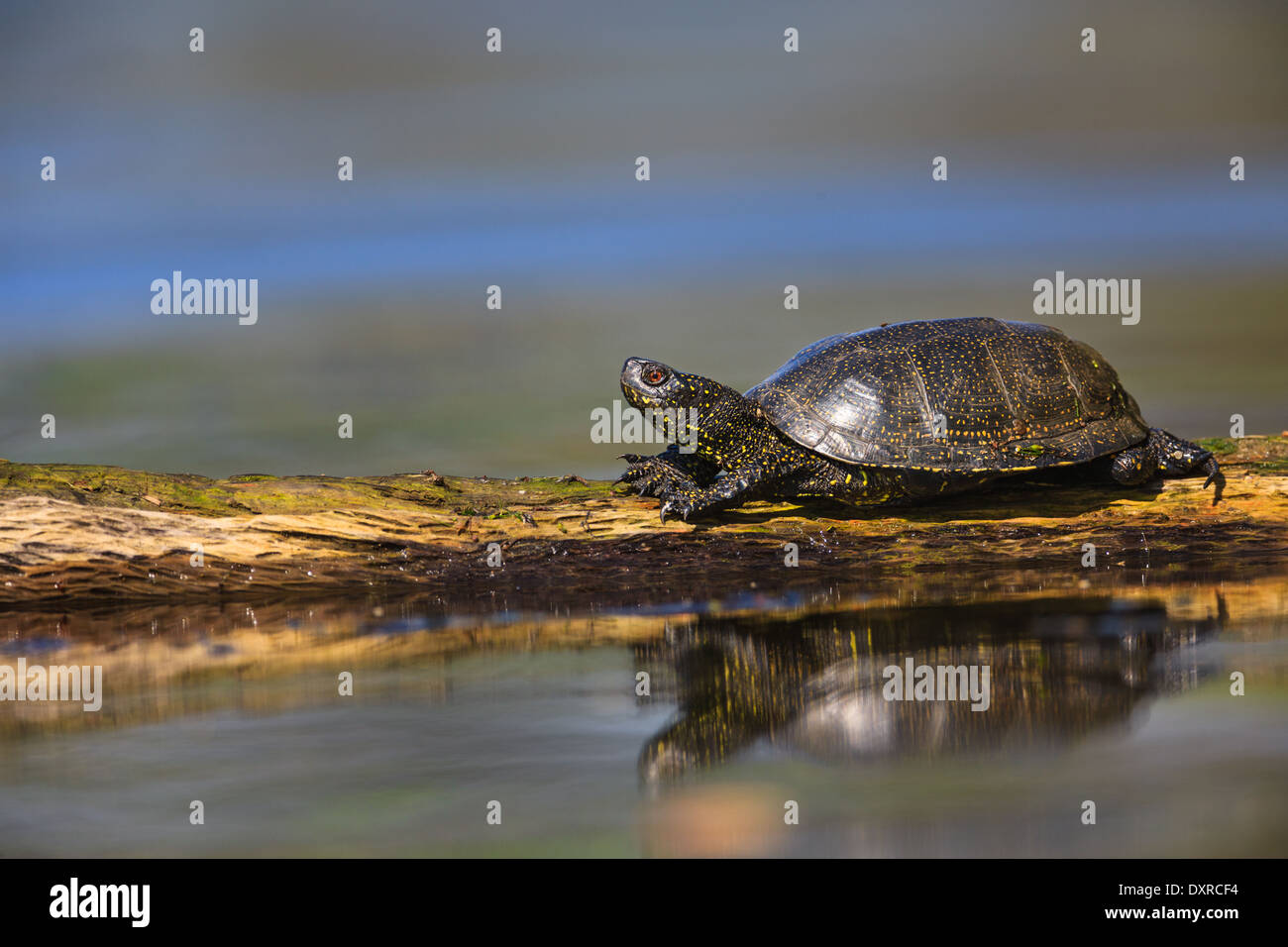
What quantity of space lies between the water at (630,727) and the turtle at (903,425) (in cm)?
148

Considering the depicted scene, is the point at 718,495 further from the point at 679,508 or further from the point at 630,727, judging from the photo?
the point at 630,727

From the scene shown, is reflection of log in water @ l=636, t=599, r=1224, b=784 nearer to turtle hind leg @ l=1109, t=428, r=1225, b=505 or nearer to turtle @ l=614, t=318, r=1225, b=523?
turtle @ l=614, t=318, r=1225, b=523

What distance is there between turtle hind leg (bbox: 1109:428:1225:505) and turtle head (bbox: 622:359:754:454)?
11.7ft

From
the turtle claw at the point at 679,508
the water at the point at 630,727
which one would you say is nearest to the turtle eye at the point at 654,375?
the turtle claw at the point at 679,508

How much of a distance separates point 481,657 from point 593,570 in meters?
2.34

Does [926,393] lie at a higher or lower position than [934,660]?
higher

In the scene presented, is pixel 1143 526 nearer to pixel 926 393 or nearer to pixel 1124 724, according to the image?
pixel 926 393

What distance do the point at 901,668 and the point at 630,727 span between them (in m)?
1.89

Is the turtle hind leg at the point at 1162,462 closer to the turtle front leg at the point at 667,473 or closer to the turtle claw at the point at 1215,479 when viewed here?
the turtle claw at the point at 1215,479

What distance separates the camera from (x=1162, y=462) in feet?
32.3

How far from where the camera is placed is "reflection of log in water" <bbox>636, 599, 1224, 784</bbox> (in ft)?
16.3

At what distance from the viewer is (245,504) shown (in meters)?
9.28

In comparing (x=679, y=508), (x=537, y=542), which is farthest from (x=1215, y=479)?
(x=537, y=542)

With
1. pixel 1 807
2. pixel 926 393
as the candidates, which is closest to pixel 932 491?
pixel 926 393
